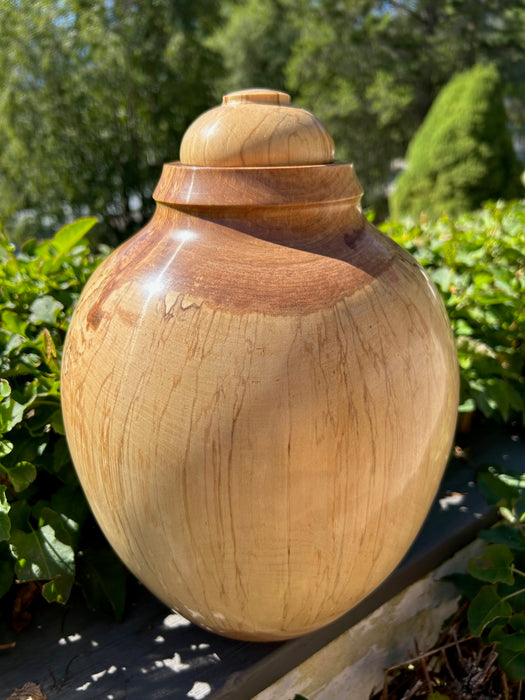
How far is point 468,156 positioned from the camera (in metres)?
7.07

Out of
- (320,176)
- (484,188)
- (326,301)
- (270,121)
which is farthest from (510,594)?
(484,188)

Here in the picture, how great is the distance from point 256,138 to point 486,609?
3.77ft

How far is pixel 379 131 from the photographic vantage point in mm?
13086

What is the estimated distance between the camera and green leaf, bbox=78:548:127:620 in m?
1.39

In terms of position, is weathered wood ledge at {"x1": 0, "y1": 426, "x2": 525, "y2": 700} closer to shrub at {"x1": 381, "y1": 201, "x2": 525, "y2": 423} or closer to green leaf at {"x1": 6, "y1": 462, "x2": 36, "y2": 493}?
green leaf at {"x1": 6, "y1": 462, "x2": 36, "y2": 493}

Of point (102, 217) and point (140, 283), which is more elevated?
point (140, 283)

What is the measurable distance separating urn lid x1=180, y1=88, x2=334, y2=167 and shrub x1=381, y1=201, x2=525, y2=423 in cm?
95

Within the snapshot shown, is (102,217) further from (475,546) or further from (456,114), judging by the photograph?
(475,546)

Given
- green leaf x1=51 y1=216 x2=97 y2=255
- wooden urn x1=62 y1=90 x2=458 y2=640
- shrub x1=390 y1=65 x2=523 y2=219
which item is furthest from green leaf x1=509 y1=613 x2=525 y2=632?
shrub x1=390 y1=65 x2=523 y2=219

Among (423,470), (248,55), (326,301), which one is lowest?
(423,470)

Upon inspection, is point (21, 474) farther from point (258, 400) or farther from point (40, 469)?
point (258, 400)

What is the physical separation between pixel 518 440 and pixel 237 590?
138cm

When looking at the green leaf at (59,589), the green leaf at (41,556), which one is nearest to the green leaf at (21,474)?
the green leaf at (41,556)

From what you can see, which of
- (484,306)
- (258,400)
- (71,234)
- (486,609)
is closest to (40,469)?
(71,234)
